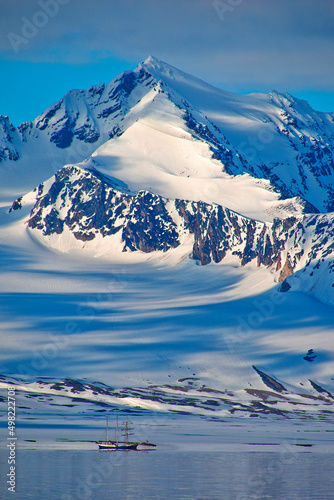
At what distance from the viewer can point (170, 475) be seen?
413 feet

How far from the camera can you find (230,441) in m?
174

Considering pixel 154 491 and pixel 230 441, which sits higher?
pixel 230 441

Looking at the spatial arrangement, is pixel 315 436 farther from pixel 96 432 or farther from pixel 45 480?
pixel 45 480

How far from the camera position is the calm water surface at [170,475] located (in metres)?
112

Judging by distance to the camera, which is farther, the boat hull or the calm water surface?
the boat hull

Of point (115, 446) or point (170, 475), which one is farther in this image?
point (115, 446)

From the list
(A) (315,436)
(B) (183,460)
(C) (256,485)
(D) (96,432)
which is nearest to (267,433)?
(A) (315,436)

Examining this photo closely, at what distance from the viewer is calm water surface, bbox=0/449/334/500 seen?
112 m

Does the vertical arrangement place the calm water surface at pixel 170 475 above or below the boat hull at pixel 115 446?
below

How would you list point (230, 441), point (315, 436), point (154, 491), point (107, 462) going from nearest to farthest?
point (154, 491) → point (107, 462) → point (230, 441) → point (315, 436)

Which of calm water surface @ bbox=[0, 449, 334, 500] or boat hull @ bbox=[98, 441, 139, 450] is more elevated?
boat hull @ bbox=[98, 441, 139, 450]

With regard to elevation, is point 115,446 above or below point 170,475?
above

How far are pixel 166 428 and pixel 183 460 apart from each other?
5411 centimetres

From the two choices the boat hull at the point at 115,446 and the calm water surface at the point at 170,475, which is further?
the boat hull at the point at 115,446
